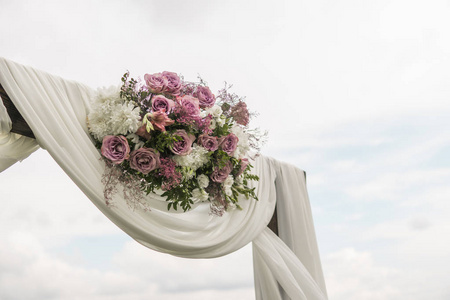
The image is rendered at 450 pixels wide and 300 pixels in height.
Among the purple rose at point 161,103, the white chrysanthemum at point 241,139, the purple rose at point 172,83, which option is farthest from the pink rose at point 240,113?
the purple rose at point 161,103

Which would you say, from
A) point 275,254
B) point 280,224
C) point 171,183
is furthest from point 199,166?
point 280,224

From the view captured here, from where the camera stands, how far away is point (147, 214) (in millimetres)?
2426

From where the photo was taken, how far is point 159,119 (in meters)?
2.28

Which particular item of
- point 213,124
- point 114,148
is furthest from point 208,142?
point 114,148

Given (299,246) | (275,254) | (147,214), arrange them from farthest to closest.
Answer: (299,246), (275,254), (147,214)

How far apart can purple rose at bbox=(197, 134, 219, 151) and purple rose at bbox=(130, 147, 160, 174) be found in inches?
11.8

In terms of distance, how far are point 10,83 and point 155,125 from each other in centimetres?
67

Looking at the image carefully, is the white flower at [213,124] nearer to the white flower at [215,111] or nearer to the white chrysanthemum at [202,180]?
Answer: the white flower at [215,111]

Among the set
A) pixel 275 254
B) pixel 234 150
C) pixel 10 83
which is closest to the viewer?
pixel 10 83

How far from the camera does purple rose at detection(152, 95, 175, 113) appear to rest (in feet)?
7.55

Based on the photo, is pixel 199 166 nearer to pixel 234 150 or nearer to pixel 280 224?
pixel 234 150

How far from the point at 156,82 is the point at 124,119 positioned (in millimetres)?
285

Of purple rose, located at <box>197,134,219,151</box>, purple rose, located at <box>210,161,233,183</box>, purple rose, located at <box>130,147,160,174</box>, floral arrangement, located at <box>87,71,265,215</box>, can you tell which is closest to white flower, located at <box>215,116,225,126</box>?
floral arrangement, located at <box>87,71,265,215</box>

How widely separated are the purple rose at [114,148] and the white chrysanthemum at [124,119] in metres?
0.03
